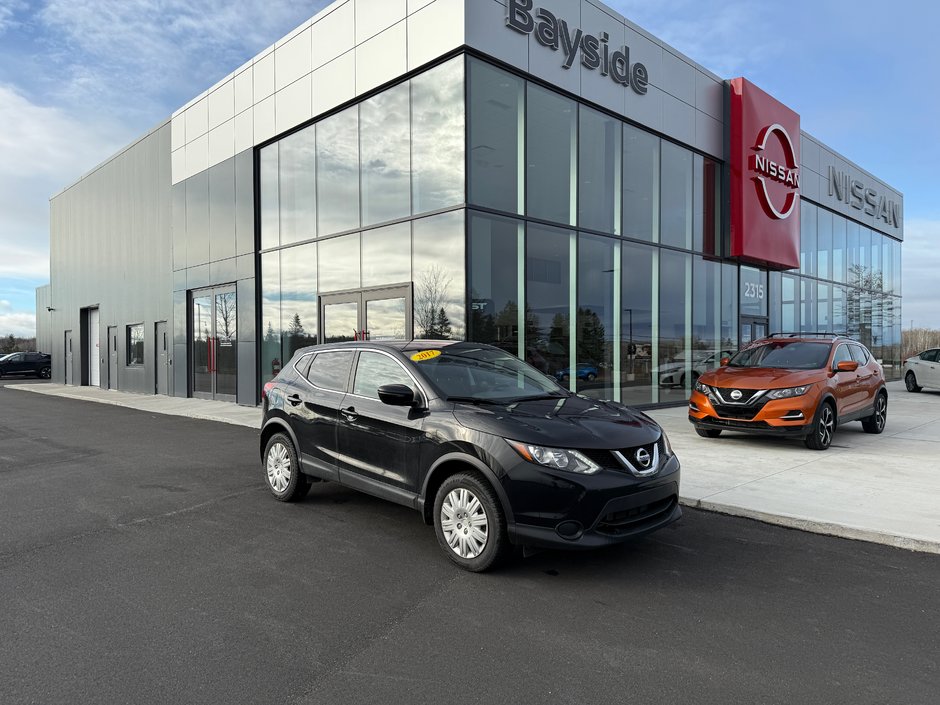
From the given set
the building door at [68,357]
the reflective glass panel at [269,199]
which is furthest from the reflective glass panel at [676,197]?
the building door at [68,357]

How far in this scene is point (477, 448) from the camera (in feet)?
14.2

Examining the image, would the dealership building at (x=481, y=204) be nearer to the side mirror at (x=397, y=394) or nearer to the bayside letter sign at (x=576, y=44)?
the bayside letter sign at (x=576, y=44)

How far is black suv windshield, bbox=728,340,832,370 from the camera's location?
9.70 meters

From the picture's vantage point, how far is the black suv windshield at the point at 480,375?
512 centimetres

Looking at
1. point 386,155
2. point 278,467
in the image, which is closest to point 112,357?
point 386,155

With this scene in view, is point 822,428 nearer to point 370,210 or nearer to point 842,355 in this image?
point 842,355

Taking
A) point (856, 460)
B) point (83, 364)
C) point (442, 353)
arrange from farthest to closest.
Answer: point (83, 364)
point (856, 460)
point (442, 353)

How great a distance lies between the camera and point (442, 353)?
5.56 metres

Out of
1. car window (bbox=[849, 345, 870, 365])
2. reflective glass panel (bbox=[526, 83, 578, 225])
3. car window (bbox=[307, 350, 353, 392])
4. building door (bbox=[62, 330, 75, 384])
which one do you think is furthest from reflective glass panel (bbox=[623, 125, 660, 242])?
building door (bbox=[62, 330, 75, 384])

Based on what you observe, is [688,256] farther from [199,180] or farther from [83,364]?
[83,364]

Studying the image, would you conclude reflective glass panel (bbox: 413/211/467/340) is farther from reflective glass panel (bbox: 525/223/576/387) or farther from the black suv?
the black suv

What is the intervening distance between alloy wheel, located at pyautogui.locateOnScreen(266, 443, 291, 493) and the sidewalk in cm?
405

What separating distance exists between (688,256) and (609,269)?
3.50 m

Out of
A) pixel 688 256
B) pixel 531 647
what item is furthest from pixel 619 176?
pixel 531 647
